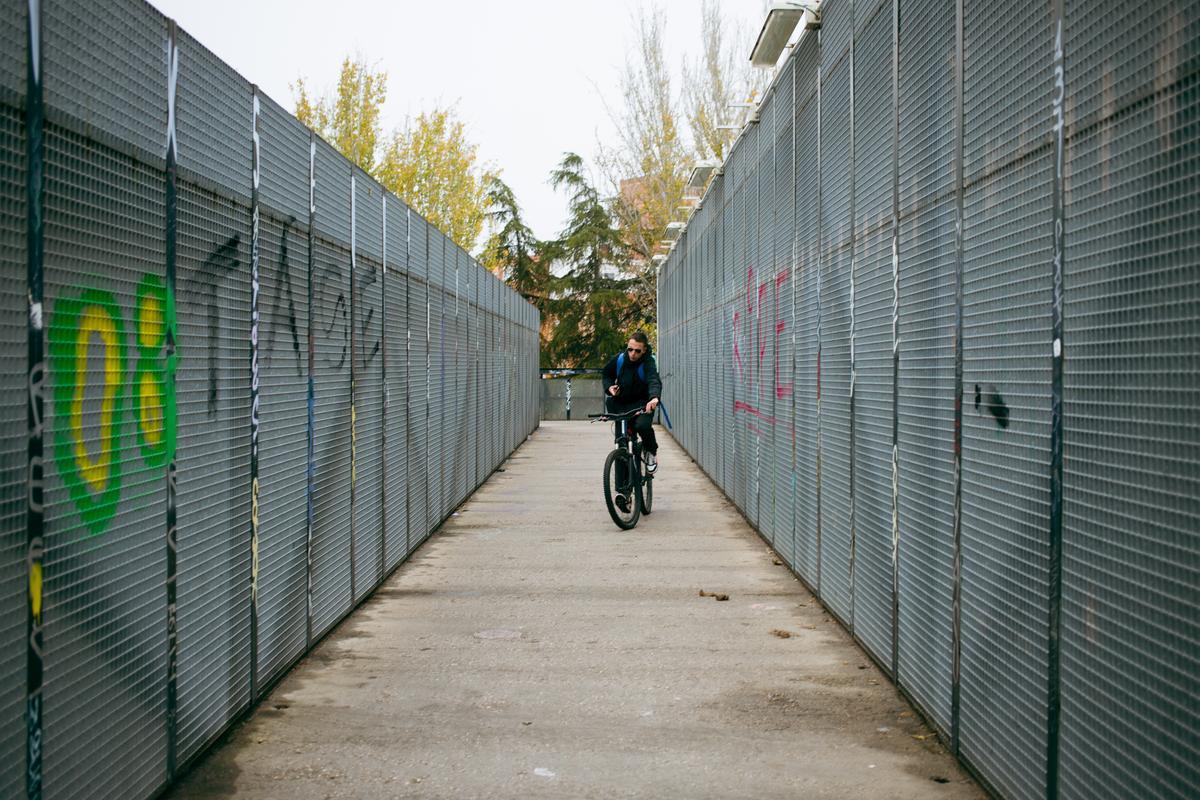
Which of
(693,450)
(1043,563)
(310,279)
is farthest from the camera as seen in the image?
(693,450)

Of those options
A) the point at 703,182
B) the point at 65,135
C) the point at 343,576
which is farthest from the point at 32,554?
the point at 703,182

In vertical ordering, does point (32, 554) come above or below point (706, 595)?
above

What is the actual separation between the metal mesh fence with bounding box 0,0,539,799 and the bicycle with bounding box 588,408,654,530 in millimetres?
4051

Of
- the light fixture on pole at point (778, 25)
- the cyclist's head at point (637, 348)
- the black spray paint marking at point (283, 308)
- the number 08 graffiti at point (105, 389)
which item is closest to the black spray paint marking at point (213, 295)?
the number 08 graffiti at point (105, 389)

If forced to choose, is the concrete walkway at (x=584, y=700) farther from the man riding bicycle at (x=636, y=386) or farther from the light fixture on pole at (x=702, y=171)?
the light fixture on pole at (x=702, y=171)

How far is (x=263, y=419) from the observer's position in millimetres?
5570

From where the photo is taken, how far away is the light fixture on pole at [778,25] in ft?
26.0

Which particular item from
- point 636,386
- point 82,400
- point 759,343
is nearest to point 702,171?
point 636,386

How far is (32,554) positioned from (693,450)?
676 inches

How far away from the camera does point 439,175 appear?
134ft

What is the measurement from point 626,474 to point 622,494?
9.1 inches

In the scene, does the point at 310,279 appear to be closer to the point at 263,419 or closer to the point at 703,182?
the point at 263,419

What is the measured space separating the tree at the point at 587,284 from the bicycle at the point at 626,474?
114 feet

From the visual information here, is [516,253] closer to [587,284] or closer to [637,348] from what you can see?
[587,284]
